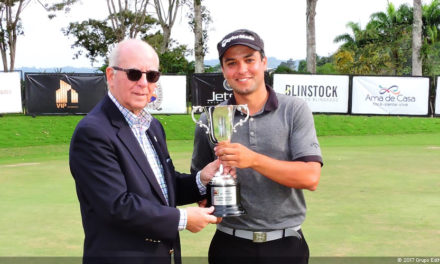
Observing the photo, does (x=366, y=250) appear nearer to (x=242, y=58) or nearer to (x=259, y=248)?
(x=259, y=248)

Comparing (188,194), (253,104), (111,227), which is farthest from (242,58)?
(111,227)

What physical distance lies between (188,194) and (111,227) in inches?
31.8

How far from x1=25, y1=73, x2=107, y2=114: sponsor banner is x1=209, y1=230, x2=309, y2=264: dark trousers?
66.3ft

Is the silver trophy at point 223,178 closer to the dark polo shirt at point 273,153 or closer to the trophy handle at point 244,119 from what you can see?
the trophy handle at point 244,119

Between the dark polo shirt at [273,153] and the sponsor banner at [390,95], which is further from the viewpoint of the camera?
the sponsor banner at [390,95]

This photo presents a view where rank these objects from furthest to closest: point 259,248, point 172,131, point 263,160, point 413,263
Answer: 1. point 172,131
2. point 413,263
3. point 259,248
4. point 263,160

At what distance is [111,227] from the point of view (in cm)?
A: 325

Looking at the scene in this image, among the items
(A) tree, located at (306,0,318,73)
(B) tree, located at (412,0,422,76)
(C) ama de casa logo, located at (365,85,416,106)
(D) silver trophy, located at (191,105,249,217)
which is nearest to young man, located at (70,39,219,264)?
(D) silver trophy, located at (191,105,249,217)

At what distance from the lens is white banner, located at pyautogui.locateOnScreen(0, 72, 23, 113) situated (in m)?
22.8

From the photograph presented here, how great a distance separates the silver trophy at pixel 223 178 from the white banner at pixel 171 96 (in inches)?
797

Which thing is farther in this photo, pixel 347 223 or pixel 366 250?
pixel 347 223

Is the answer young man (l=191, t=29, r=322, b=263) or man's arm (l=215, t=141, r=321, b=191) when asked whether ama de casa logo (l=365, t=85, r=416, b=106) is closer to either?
young man (l=191, t=29, r=322, b=263)

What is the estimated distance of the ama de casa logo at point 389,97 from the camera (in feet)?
81.0

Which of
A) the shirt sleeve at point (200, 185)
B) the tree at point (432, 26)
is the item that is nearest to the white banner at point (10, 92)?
the shirt sleeve at point (200, 185)
